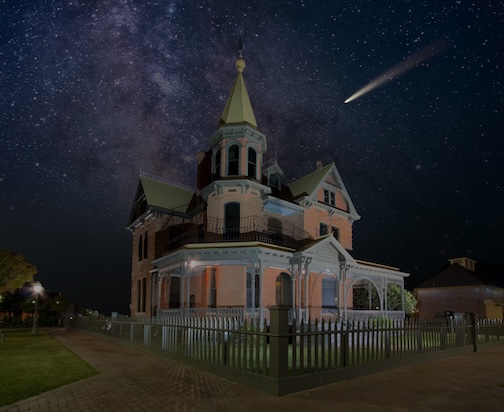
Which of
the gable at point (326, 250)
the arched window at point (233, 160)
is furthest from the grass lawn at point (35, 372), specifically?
the arched window at point (233, 160)

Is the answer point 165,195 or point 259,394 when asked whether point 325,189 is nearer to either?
point 165,195

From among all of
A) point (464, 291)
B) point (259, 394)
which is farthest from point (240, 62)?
point (464, 291)

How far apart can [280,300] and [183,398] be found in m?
17.0

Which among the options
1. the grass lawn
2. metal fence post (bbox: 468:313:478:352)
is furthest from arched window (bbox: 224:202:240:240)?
metal fence post (bbox: 468:313:478:352)

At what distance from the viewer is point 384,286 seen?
1009 inches

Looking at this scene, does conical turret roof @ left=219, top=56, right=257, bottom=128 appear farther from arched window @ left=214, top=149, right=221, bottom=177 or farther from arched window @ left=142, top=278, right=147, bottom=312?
arched window @ left=142, top=278, right=147, bottom=312

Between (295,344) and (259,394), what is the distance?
112cm

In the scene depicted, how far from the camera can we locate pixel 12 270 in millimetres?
32250

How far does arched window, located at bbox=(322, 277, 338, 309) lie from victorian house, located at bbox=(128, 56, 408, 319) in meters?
0.06

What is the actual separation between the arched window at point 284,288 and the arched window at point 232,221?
3.99 metres

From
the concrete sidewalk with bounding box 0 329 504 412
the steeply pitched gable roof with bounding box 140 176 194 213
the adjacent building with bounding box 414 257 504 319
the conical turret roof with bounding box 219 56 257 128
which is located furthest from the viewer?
the adjacent building with bounding box 414 257 504 319

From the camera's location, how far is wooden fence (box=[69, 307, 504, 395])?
309 inches

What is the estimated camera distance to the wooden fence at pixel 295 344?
7852 mm

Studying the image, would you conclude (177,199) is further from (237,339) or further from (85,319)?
(237,339)
